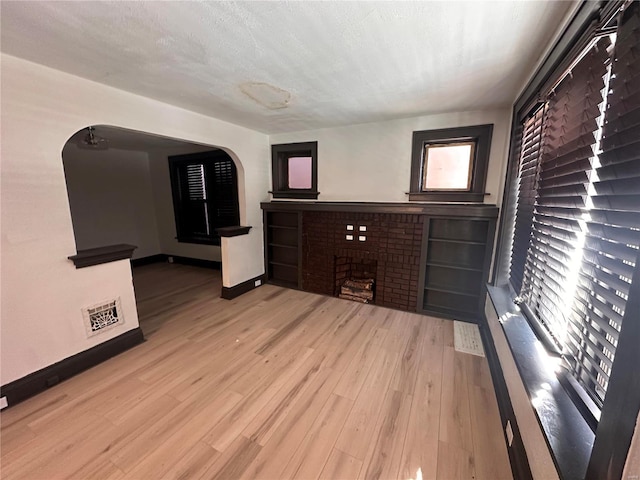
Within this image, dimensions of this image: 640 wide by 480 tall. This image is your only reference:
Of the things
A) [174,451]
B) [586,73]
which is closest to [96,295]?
[174,451]

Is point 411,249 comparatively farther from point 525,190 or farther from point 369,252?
point 525,190

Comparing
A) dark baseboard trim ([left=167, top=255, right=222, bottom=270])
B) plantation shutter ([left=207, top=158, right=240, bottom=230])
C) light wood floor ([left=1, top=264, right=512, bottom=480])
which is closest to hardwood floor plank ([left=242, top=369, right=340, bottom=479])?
light wood floor ([left=1, top=264, right=512, bottom=480])

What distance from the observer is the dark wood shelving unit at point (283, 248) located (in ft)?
12.6

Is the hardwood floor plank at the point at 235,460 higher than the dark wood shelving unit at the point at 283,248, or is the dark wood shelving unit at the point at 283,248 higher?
the dark wood shelving unit at the point at 283,248

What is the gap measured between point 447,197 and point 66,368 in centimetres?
389

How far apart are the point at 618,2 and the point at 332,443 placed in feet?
7.87

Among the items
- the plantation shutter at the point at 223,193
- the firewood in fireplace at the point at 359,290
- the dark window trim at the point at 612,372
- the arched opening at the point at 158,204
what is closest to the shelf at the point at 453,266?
the firewood in fireplace at the point at 359,290

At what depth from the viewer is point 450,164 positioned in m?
2.94

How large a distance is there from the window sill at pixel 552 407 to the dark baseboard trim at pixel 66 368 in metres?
3.01

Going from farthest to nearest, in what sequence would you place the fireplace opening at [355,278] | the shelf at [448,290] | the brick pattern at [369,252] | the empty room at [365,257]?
the fireplace opening at [355,278] < the brick pattern at [369,252] < the shelf at [448,290] < the empty room at [365,257]

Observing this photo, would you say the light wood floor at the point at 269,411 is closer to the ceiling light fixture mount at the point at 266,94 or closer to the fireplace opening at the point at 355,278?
the fireplace opening at the point at 355,278

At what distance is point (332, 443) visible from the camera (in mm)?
1485

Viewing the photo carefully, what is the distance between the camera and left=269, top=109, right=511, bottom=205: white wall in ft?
8.74

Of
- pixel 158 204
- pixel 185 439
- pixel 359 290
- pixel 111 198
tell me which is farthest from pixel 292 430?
pixel 158 204
